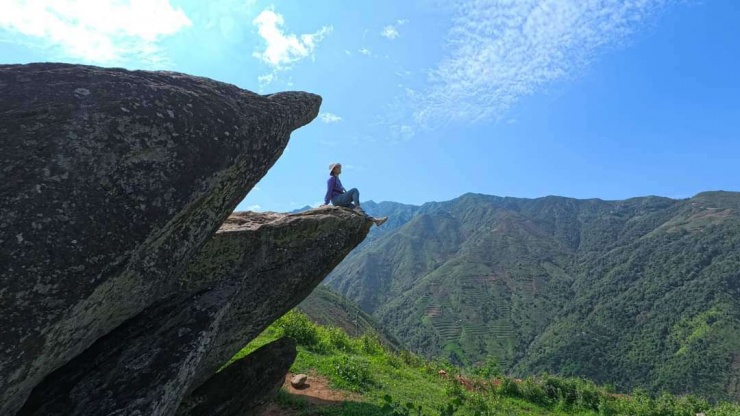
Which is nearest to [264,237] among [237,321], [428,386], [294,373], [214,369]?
[237,321]

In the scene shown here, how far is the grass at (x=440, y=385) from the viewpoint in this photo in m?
21.6

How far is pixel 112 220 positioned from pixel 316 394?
14.8 meters

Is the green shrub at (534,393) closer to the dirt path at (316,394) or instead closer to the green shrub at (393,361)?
the green shrub at (393,361)

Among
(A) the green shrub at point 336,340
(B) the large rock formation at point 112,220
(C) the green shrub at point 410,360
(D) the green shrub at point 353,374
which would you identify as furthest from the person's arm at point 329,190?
(C) the green shrub at point 410,360

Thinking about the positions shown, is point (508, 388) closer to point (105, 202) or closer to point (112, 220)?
point (112, 220)

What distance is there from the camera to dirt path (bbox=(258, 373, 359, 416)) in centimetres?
1686

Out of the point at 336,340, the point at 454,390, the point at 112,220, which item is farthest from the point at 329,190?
the point at 336,340

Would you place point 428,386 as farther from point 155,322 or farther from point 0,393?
point 0,393

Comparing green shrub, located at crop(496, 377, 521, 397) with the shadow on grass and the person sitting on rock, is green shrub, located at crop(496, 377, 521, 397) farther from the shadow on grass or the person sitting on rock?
the person sitting on rock

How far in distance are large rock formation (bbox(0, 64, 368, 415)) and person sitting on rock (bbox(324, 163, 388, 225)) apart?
6156 mm

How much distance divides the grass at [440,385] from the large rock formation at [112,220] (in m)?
11.6

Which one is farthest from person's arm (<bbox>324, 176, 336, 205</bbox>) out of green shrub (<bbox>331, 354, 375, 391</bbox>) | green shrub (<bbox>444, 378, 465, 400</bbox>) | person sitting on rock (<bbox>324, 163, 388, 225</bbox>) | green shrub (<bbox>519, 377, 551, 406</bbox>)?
green shrub (<bbox>519, 377, 551, 406</bbox>)

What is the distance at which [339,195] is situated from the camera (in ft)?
52.7

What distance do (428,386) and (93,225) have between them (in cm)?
2080
